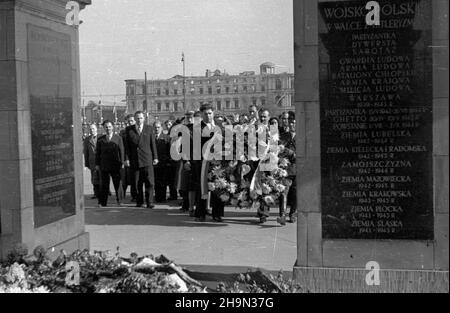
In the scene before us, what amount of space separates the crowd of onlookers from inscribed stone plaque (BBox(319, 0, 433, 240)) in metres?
4.72

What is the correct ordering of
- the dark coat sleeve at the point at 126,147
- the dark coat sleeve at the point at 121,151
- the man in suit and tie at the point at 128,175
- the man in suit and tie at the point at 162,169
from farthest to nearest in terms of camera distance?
the man in suit and tie at the point at 162,169 < the dark coat sleeve at the point at 121,151 < the man in suit and tie at the point at 128,175 < the dark coat sleeve at the point at 126,147

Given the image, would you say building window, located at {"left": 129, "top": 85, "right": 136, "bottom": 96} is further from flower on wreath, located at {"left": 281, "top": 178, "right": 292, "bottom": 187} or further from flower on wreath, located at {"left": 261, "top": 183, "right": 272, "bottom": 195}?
flower on wreath, located at {"left": 261, "top": 183, "right": 272, "bottom": 195}

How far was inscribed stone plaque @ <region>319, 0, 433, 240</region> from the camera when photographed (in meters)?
5.45

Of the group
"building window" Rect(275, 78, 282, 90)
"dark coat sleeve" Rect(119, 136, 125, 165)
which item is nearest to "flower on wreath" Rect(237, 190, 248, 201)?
"dark coat sleeve" Rect(119, 136, 125, 165)

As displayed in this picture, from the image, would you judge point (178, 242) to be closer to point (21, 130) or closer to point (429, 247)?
point (21, 130)

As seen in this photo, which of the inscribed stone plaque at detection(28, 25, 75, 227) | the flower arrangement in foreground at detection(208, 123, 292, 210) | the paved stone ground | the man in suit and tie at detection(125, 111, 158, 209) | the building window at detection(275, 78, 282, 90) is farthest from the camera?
the building window at detection(275, 78, 282, 90)

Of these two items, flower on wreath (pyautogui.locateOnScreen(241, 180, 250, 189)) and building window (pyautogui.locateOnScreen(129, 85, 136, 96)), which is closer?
flower on wreath (pyautogui.locateOnScreen(241, 180, 250, 189))

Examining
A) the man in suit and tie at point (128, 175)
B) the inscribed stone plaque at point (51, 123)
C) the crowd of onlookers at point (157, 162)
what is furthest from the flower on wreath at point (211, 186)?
the inscribed stone plaque at point (51, 123)

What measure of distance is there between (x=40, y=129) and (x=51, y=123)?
277 millimetres

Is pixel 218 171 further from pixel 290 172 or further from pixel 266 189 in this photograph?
pixel 290 172

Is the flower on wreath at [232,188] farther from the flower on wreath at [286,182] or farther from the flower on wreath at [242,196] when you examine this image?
the flower on wreath at [286,182]

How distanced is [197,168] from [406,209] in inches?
233

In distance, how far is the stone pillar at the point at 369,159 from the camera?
17.8ft

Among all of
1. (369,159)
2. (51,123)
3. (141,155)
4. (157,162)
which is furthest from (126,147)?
(369,159)
